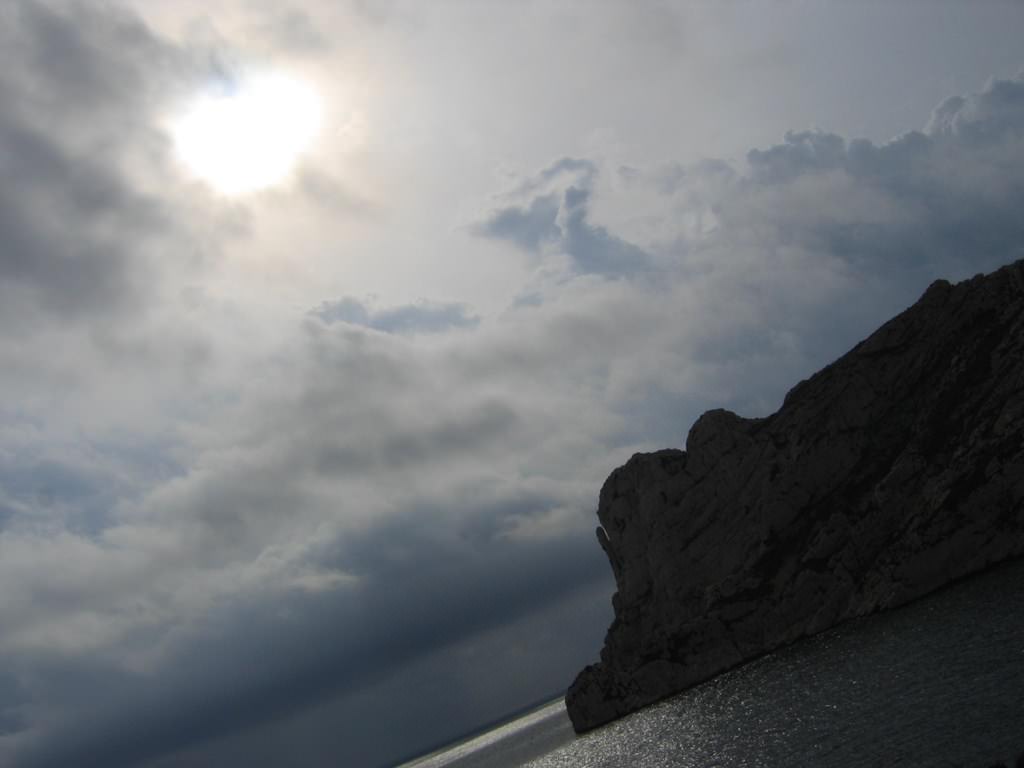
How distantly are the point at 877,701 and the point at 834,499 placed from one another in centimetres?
3872

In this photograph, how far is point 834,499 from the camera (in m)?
83.6

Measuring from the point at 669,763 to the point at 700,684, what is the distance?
3543cm

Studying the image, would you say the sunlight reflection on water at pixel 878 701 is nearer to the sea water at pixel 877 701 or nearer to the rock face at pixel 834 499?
the sea water at pixel 877 701

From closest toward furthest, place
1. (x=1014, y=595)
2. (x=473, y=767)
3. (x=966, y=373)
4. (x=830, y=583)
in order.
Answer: (x=1014, y=595)
(x=966, y=373)
(x=830, y=583)
(x=473, y=767)

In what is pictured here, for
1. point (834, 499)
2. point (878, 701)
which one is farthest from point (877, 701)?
point (834, 499)

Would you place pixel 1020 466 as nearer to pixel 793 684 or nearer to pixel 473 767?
pixel 793 684

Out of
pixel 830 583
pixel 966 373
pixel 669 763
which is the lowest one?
pixel 669 763

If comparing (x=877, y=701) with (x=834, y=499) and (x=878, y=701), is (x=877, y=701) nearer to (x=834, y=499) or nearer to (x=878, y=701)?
(x=878, y=701)

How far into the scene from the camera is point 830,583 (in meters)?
81.8

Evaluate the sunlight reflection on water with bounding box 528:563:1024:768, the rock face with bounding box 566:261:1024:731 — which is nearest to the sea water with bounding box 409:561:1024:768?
the sunlight reflection on water with bounding box 528:563:1024:768

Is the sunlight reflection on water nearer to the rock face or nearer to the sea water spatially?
the sea water

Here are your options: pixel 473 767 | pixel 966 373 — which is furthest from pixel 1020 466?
pixel 473 767

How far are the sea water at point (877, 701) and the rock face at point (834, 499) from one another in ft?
13.9

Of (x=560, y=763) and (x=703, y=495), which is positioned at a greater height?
(x=703, y=495)
